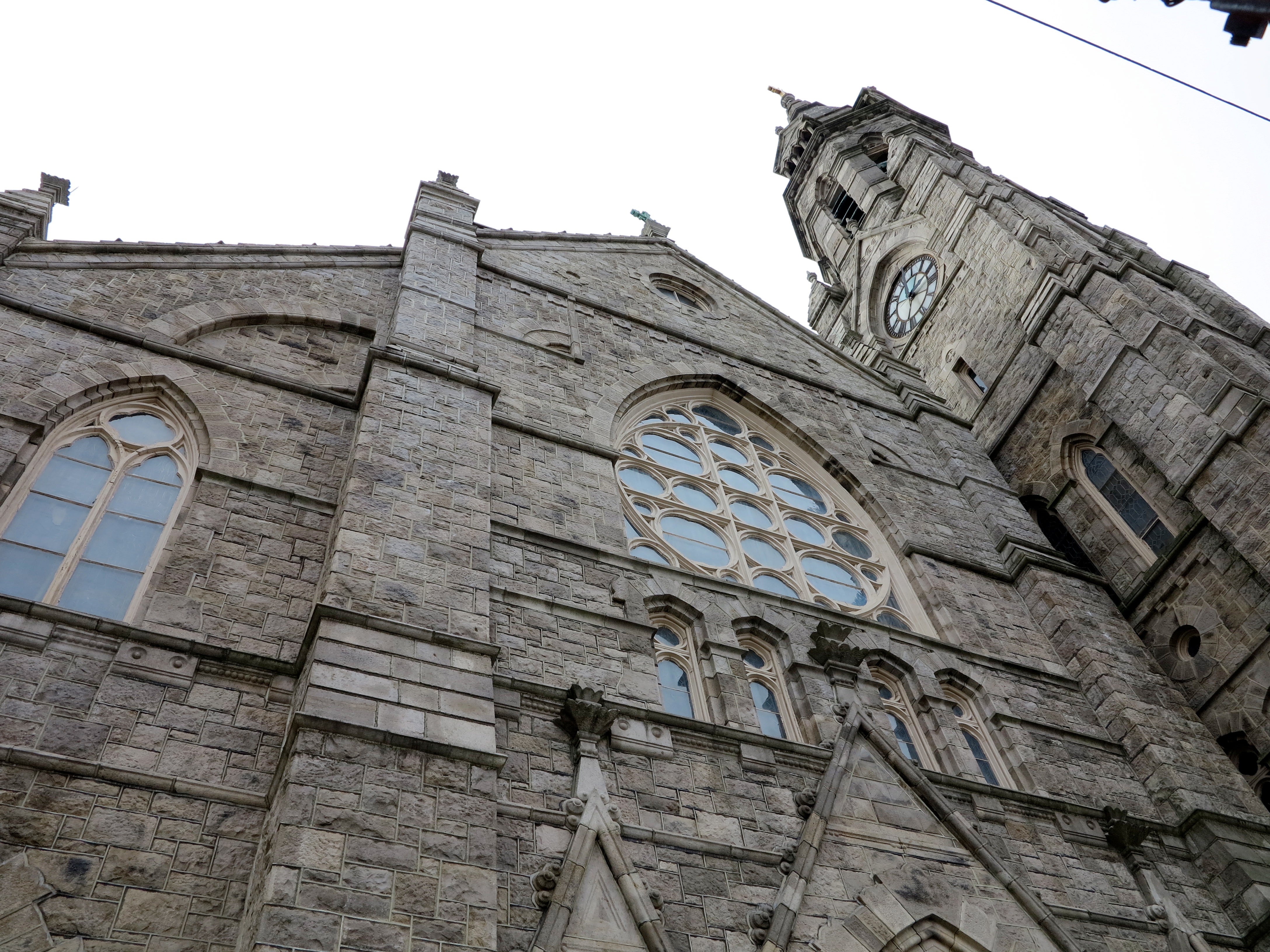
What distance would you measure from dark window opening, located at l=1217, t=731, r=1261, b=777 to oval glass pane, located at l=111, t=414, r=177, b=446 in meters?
10.3

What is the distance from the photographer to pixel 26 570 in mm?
6855

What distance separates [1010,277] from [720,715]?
11.8m

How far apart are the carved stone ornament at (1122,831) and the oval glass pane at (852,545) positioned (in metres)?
3.89

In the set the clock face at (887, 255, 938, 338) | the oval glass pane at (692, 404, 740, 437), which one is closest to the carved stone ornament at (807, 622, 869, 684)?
the oval glass pane at (692, 404, 740, 437)

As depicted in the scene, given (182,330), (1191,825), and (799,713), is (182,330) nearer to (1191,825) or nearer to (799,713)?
(799,713)

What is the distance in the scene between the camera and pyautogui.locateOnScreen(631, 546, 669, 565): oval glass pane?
9797 mm

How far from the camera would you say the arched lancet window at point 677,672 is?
26.1ft

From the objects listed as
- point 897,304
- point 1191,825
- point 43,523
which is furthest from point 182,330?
point 897,304

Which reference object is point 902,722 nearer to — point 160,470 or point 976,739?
point 976,739

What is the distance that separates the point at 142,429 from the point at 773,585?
230 inches

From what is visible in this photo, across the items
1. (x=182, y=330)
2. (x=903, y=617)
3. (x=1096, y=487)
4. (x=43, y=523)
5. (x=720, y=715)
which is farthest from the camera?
(x=1096, y=487)

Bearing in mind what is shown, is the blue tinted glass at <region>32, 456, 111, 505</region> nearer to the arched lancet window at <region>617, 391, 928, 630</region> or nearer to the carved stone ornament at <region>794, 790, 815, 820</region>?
the arched lancet window at <region>617, 391, 928, 630</region>

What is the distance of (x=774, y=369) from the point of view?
14.6m

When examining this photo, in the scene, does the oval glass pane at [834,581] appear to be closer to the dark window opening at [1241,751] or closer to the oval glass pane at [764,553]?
the oval glass pane at [764,553]
